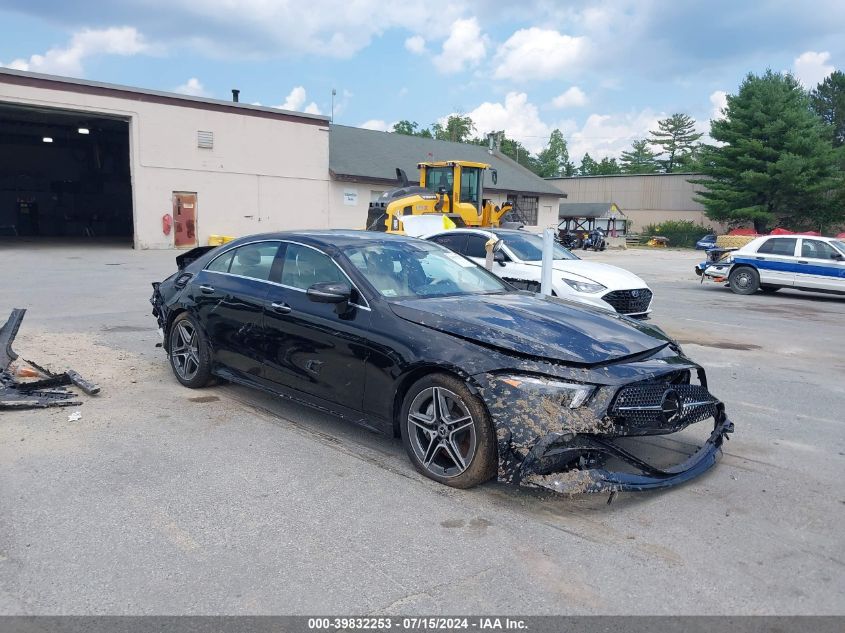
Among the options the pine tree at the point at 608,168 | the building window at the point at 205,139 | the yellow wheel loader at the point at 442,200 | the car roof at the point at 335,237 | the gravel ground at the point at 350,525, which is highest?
the pine tree at the point at 608,168

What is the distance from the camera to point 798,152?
44.2 m

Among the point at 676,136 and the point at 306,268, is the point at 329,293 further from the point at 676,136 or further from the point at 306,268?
the point at 676,136

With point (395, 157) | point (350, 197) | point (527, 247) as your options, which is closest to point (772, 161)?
point (395, 157)

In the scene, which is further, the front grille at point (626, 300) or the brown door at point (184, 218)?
the brown door at point (184, 218)

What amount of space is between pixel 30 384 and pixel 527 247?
7.45 m

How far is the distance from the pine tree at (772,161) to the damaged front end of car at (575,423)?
151ft

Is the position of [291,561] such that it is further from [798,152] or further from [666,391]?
[798,152]

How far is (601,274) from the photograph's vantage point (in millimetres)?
9797

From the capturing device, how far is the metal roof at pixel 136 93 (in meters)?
24.0

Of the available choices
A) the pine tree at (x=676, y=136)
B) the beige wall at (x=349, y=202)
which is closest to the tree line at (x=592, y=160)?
the pine tree at (x=676, y=136)

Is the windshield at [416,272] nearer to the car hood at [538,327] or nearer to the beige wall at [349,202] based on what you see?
the car hood at [538,327]

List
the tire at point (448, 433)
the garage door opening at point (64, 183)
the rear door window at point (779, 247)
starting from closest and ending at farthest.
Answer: the tire at point (448, 433) < the rear door window at point (779, 247) < the garage door opening at point (64, 183)

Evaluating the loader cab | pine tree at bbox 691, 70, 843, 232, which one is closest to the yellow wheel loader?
the loader cab

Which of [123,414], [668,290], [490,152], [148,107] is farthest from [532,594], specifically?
[490,152]
